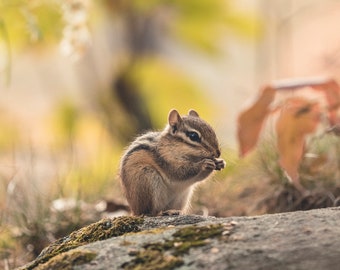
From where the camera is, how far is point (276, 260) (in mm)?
2779

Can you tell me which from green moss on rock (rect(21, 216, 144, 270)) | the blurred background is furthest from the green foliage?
green moss on rock (rect(21, 216, 144, 270))

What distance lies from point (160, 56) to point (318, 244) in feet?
21.8

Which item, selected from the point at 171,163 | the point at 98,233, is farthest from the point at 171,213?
the point at 98,233

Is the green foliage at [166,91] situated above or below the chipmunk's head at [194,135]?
above

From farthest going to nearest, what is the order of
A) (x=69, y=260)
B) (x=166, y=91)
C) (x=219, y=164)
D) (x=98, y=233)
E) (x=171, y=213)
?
(x=166, y=91) → (x=219, y=164) → (x=171, y=213) → (x=98, y=233) → (x=69, y=260)

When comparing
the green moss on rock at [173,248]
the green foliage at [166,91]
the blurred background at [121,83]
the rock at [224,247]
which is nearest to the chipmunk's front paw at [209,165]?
the blurred background at [121,83]

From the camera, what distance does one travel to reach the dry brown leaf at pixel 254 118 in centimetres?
477

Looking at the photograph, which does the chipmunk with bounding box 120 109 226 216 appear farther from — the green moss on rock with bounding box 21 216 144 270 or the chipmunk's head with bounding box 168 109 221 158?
the green moss on rock with bounding box 21 216 144 270

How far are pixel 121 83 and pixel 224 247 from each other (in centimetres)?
673

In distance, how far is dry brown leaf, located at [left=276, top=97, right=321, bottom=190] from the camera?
4.57m

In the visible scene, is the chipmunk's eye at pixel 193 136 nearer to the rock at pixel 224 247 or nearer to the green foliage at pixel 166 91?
the rock at pixel 224 247

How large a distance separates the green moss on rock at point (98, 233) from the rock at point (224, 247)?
0.05m

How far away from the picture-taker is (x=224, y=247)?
2943mm

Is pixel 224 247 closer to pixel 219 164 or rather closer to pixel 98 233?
pixel 98 233
